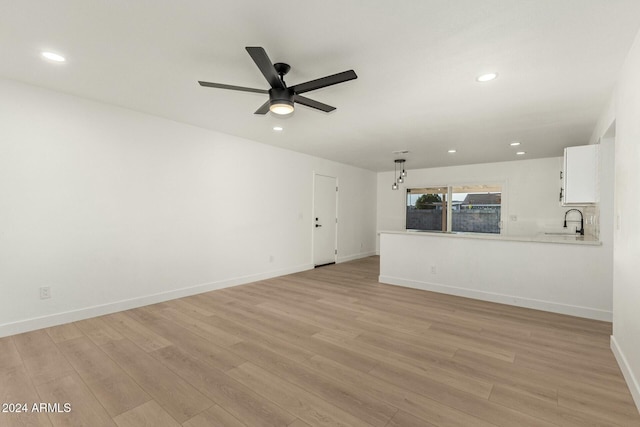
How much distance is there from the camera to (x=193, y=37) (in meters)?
2.09

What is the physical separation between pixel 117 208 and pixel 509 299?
5.31m

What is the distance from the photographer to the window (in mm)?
6852

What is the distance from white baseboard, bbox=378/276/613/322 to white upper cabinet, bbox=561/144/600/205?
1.32 m

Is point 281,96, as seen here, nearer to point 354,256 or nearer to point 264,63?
point 264,63

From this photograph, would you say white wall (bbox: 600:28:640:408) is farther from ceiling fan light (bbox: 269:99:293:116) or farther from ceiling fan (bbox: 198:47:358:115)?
ceiling fan light (bbox: 269:99:293:116)

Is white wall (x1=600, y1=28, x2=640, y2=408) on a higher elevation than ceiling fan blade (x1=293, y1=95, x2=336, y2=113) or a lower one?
lower

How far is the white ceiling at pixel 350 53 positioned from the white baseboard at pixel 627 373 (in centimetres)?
235

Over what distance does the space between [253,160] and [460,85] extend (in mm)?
3475

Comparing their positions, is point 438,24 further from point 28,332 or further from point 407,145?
point 28,332

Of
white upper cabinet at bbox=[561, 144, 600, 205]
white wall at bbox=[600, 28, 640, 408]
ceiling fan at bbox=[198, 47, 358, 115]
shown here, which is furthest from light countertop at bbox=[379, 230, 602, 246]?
ceiling fan at bbox=[198, 47, 358, 115]

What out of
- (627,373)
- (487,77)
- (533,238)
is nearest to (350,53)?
(487,77)

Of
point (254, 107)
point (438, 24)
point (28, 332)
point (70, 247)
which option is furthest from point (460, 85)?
point (28, 332)

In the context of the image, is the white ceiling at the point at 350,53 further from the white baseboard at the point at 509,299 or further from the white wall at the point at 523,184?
the white wall at the point at 523,184

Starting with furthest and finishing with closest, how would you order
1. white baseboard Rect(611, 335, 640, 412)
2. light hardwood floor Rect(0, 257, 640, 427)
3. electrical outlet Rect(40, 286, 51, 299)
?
electrical outlet Rect(40, 286, 51, 299)
white baseboard Rect(611, 335, 640, 412)
light hardwood floor Rect(0, 257, 640, 427)
